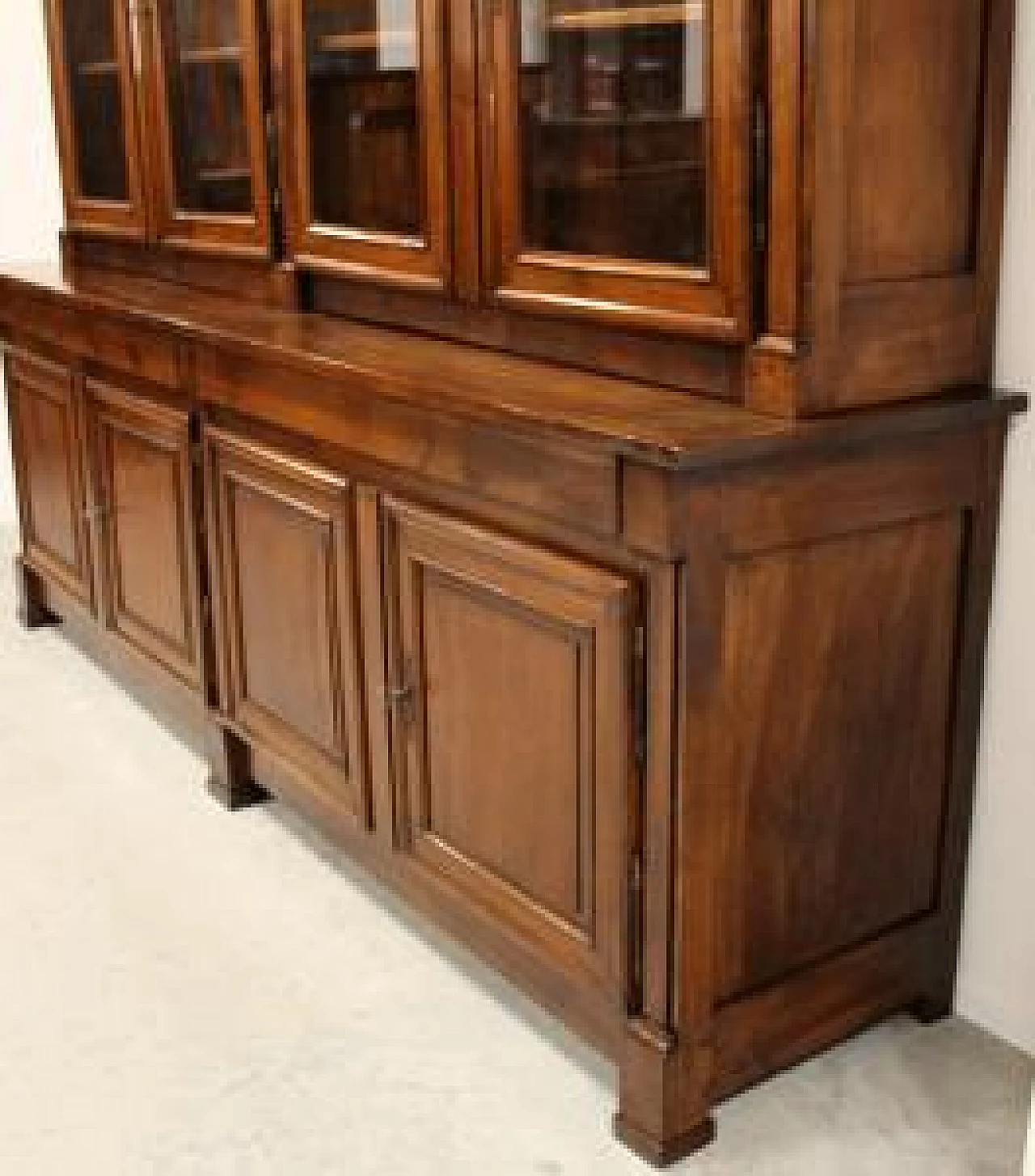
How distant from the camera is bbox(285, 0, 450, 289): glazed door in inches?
79.3

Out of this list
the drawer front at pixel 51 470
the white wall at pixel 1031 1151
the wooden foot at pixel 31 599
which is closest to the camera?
the white wall at pixel 1031 1151

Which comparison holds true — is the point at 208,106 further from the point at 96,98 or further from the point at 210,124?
the point at 96,98

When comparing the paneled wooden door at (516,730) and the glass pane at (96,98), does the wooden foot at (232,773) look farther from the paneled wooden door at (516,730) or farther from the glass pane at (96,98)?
the glass pane at (96,98)

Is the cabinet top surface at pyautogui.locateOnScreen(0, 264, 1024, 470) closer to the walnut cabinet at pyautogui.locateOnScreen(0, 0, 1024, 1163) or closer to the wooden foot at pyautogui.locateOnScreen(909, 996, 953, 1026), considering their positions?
the walnut cabinet at pyautogui.locateOnScreen(0, 0, 1024, 1163)

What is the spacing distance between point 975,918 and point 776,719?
1.66 feet

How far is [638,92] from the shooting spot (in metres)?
Result: 1.73

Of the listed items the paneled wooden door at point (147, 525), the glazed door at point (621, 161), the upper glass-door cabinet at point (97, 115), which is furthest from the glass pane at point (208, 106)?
the glazed door at point (621, 161)

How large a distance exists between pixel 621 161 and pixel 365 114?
1.88 ft

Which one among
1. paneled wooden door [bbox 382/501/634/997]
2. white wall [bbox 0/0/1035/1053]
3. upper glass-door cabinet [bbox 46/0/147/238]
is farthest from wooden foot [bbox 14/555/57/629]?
white wall [bbox 0/0/1035/1053]

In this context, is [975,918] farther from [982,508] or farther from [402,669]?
[402,669]

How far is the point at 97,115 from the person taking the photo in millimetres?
2982

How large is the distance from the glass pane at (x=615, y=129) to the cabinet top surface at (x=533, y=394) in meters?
0.17

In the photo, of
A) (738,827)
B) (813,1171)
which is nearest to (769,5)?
(738,827)

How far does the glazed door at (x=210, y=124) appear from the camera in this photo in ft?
7.88
